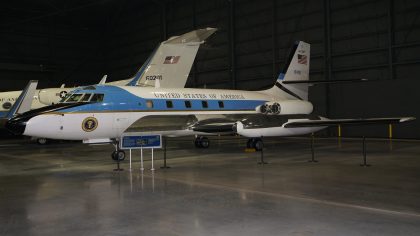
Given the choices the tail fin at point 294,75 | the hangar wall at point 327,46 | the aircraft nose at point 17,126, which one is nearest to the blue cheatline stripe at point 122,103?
the aircraft nose at point 17,126

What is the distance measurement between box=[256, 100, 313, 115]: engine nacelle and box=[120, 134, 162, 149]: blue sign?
6716 millimetres

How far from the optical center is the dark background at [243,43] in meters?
23.9

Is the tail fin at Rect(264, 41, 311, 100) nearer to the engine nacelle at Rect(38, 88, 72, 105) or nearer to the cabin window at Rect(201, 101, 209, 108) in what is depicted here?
the cabin window at Rect(201, 101, 209, 108)

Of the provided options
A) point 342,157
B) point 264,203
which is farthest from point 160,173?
point 342,157

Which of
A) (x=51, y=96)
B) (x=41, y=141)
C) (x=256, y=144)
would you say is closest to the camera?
(x=256, y=144)

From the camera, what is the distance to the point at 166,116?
15641 millimetres

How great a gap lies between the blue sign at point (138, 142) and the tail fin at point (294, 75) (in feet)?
33.4

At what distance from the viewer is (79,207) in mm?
7184

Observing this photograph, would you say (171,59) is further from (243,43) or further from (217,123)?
(243,43)

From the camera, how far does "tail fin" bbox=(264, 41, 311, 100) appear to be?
2061 centimetres

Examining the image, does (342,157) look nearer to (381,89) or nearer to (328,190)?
(328,190)

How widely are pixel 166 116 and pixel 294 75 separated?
8.06 m

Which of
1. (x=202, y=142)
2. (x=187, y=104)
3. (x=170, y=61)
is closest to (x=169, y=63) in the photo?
(x=170, y=61)

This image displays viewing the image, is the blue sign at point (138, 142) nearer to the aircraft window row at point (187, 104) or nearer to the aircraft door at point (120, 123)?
the aircraft door at point (120, 123)
